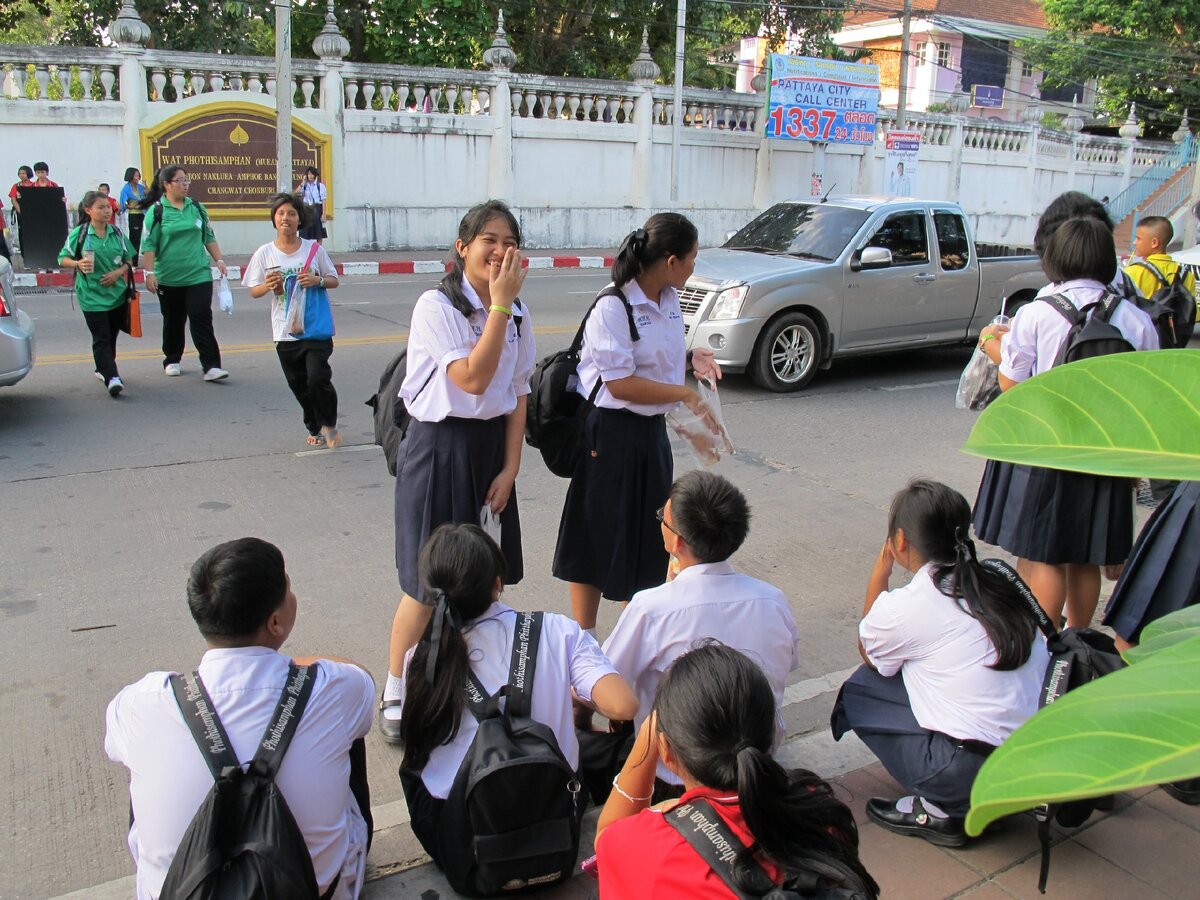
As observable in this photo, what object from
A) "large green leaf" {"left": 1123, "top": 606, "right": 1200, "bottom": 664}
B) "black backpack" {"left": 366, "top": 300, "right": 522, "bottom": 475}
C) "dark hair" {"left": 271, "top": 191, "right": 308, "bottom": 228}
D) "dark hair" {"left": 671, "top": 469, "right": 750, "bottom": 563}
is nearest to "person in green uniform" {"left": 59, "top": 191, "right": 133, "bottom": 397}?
"dark hair" {"left": 271, "top": 191, "right": 308, "bottom": 228}

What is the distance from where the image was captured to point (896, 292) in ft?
31.9

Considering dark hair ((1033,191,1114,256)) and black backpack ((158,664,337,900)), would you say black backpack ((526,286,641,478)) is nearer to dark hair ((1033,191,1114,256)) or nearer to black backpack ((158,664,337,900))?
black backpack ((158,664,337,900))

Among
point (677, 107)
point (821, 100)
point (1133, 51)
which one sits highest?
point (1133, 51)

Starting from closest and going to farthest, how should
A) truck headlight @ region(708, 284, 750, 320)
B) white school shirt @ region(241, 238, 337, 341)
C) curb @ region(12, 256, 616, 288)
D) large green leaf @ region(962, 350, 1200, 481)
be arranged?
large green leaf @ region(962, 350, 1200, 481) → white school shirt @ region(241, 238, 337, 341) → truck headlight @ region(708, 284, 750, 320) → curb @ region(12, 256, 616, 288)

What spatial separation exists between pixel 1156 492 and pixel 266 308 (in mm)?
9755

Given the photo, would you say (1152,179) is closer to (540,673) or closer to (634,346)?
(634,346)

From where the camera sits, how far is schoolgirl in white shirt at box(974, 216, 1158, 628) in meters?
3.91

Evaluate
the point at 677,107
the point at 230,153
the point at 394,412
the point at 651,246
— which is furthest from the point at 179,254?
the point at 677,107

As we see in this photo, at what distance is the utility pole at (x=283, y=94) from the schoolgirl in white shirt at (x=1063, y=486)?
14.7m

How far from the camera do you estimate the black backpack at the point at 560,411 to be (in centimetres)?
388

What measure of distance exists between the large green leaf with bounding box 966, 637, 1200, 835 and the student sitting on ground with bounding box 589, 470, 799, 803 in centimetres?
261

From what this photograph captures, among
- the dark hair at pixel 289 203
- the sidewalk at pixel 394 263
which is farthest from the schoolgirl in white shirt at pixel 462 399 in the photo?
the sidewalk at pixel 394 263

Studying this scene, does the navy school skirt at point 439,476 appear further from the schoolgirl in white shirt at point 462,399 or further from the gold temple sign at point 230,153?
the gold temple sign at point 230,153

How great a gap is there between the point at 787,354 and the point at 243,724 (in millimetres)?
7344
